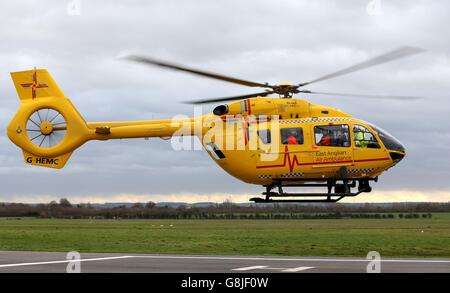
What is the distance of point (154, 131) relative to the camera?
25469 millimetres

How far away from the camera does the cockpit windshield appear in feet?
81.5

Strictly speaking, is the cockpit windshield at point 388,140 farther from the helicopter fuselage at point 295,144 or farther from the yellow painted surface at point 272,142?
the yellow painted surface at point 272,142

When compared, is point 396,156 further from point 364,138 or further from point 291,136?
point 291,136

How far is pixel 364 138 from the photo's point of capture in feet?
80.7

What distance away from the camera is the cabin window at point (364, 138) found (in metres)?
24.5

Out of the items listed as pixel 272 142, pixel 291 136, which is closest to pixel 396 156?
pixel 291 136

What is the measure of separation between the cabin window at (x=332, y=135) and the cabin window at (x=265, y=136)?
1728 mm

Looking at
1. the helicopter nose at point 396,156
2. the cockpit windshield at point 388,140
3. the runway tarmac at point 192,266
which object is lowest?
the runway tarmac at point 192,266

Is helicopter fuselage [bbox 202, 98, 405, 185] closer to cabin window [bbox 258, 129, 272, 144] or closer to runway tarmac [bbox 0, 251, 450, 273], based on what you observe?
A: cabin window [bbox 258, 129, 272, 144]

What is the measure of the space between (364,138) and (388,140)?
1.03 metres

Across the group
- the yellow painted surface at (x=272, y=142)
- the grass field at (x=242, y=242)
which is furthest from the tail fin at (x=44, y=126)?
the grass field at (x=242, y=242)

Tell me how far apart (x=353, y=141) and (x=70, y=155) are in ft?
36.6
